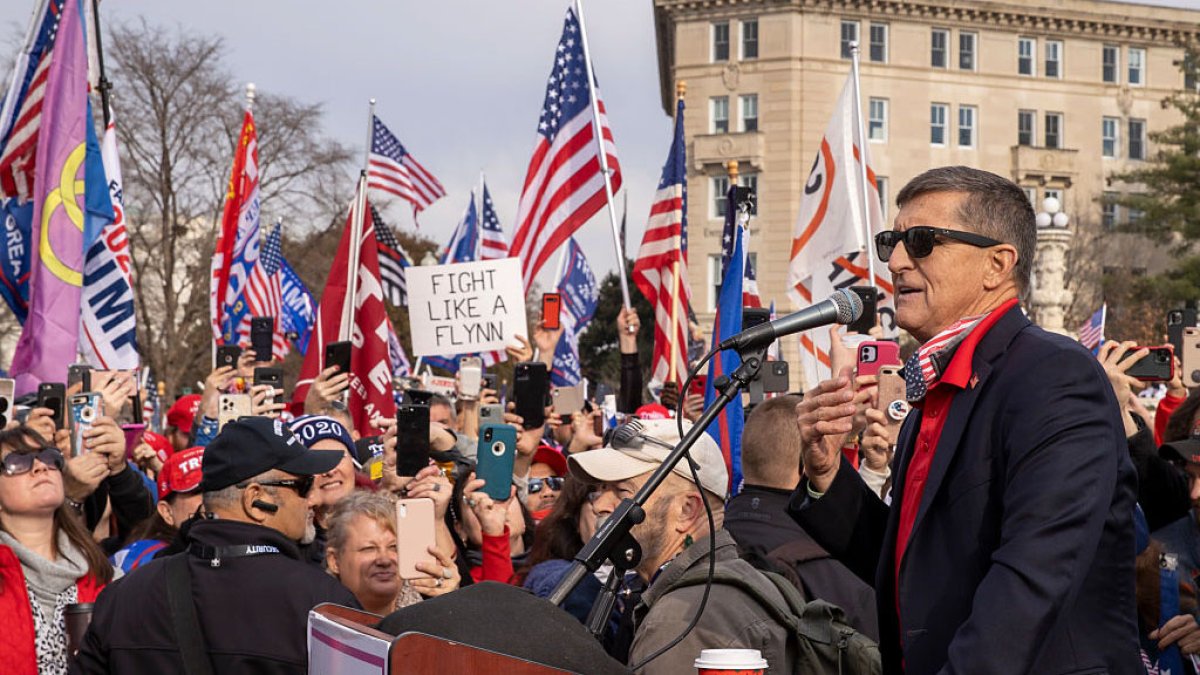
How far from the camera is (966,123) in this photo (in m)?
68.0

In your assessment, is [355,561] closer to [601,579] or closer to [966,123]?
[601,579]

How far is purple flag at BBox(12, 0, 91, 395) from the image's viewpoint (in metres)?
9.23

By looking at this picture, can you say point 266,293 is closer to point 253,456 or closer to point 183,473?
point 183,473

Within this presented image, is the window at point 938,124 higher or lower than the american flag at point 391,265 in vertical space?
higher

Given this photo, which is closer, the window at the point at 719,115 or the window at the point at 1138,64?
the window at the point at 719,115

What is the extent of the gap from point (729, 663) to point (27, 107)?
874 cm

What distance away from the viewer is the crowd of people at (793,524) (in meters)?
3.18

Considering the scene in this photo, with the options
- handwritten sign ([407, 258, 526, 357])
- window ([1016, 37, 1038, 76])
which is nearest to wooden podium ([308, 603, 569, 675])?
handwritten sign ([407, 258, 526, 357])

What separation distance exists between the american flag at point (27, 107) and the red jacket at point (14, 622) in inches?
197

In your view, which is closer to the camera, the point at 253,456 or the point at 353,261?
the point at 253,456

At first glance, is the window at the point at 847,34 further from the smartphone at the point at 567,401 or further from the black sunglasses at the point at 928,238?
the black sunglasses at the point at 928,238

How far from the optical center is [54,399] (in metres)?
8.28

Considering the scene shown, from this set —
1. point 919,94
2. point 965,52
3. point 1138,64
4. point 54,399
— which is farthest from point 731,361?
point 1138,64

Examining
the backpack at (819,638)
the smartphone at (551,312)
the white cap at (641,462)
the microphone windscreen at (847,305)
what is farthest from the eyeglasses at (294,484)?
the smartphone at (551,312)
